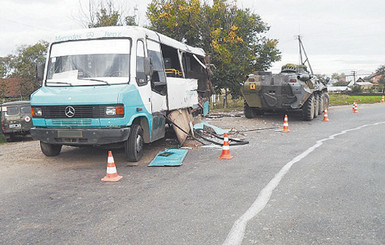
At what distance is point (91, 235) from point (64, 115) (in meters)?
3.54

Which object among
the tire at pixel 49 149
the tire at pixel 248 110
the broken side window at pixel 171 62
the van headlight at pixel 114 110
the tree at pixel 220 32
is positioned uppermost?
the tree at pixel 220 32

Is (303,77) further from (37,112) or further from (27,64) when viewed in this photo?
(27,64)

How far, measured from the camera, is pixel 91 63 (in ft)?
23.5

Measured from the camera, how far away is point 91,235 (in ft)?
12.2

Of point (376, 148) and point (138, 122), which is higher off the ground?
point (138, 122)

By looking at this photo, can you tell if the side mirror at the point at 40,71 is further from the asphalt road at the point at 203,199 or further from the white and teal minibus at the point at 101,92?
the asphalt road at the point at 203,199

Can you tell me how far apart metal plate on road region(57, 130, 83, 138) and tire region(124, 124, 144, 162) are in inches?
37.9

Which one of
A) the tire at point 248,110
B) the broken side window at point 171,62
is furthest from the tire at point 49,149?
the tire at point 248,110

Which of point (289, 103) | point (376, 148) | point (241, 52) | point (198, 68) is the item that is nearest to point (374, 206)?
point (376, 148)

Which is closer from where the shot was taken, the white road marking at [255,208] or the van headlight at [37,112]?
the white road marking at [255,208]

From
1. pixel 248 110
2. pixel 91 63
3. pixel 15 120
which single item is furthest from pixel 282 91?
pixel 15 120

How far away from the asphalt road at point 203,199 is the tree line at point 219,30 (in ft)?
49.7

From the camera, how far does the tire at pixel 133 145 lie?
7.11 meters

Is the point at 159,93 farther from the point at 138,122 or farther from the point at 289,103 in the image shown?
the point at 289,103
